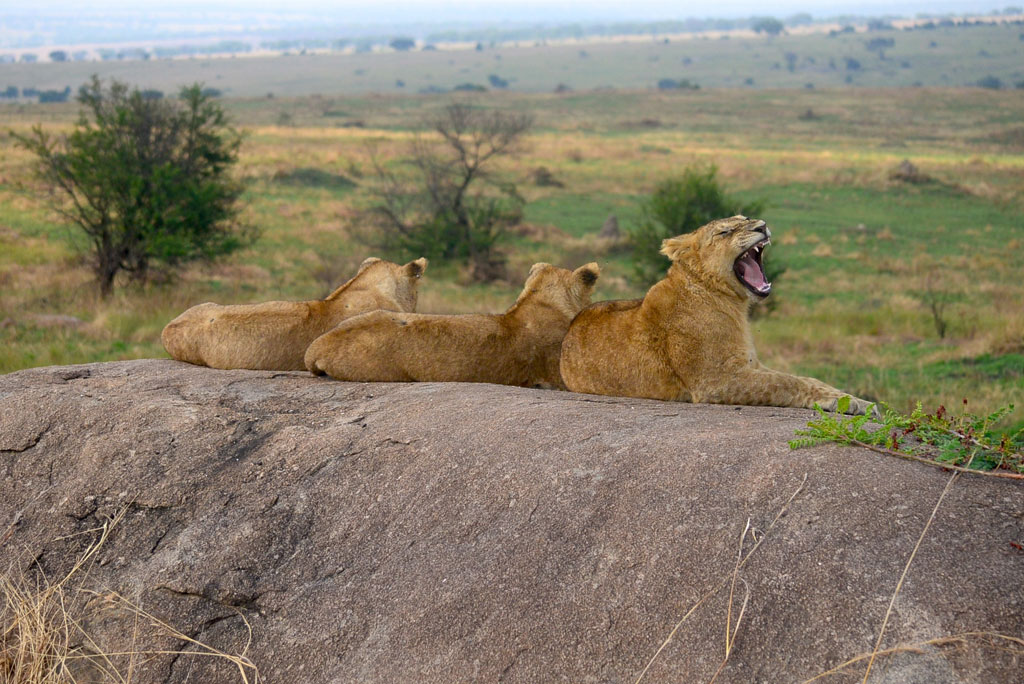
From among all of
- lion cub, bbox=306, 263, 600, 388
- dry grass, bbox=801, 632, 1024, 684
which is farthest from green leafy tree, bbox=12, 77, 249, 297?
dry grass, bbox=801, 632, 1024, 684

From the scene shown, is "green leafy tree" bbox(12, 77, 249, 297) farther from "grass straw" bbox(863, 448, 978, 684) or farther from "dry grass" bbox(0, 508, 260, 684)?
"grass straw" bbox(863, 448, 978, 684)

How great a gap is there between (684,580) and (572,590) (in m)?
0.46

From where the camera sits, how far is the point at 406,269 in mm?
7988

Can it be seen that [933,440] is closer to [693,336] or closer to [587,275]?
[693,336]

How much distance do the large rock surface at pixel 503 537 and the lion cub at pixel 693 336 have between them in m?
0.51

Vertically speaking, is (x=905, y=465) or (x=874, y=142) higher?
(x=905, y=465)

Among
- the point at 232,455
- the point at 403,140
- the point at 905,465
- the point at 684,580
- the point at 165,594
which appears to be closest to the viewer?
the point at 684,580

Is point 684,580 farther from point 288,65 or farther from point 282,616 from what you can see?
point 288,65

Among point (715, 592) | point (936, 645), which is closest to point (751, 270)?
point (715, 592)

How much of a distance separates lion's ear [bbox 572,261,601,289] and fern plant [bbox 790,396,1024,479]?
9.10 ft

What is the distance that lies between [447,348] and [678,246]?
169 cm

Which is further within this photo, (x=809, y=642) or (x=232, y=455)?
(x=232, y=455)

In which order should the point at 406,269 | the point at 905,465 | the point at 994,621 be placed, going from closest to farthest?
the point at 994,621 < the point at 905,465 < the point at 406,269

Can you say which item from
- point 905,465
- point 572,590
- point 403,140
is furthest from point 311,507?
point 403,140
